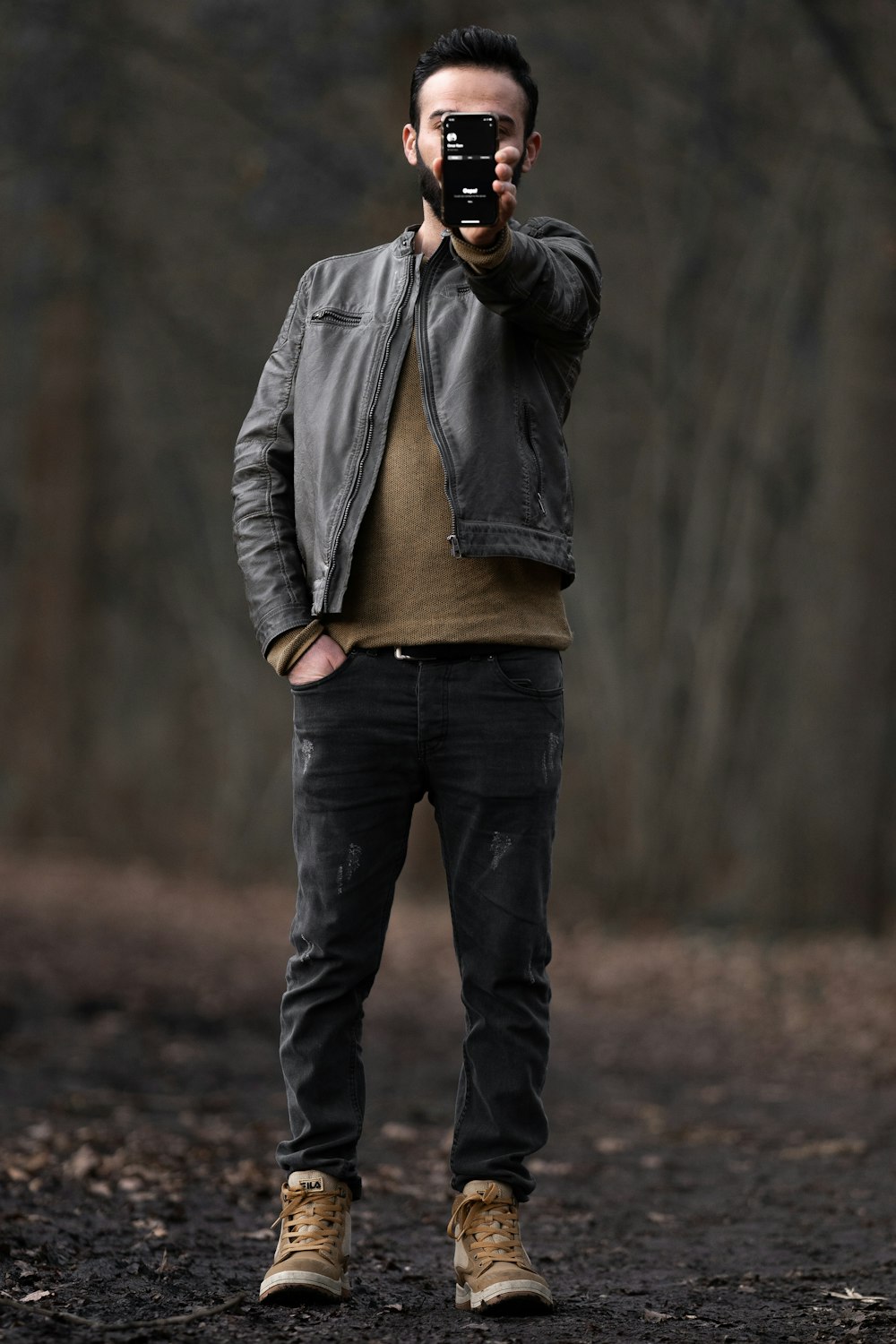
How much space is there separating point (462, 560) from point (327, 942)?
92cm

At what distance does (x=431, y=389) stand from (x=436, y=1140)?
3867 mm

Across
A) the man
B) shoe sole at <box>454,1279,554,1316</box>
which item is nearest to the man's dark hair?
the man

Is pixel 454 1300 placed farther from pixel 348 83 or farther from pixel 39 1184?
pixel 348 83

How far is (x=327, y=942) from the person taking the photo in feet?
12.6

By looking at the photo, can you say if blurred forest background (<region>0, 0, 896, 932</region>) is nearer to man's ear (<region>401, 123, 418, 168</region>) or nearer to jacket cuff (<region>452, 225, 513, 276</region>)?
man's ear (<region>401, 123, 418, 168</region>)

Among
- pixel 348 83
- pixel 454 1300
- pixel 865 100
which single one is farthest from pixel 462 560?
pixel 348 83

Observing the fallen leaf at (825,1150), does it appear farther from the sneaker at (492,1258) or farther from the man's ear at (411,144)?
the man's ear at (411,144)

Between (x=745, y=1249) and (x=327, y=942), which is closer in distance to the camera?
(x=327, y=942)

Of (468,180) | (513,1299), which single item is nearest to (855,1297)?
(513,1299)

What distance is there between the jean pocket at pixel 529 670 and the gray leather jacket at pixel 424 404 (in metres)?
0.21

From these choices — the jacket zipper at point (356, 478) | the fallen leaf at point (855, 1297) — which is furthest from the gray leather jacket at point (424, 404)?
the fallen leaf at point (855, 1297)

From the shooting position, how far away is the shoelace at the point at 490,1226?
12.4 feet

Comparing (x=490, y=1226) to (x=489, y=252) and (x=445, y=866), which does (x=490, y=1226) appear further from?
(x=489, y=252)

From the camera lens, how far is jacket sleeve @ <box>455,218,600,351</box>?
11.7 ft
